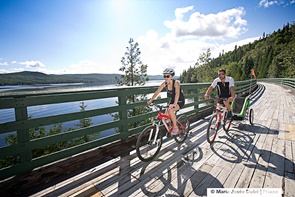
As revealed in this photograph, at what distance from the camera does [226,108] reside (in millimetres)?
4891

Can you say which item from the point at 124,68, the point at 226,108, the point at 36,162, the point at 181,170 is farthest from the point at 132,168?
the point at 124,68

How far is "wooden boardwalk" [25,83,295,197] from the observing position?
2584 millimetres

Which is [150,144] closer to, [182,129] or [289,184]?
[182,129]

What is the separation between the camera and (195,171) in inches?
121

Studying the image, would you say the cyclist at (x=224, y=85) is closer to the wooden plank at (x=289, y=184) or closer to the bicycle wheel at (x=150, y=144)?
the bicycle wheel at (x=150, y=144)

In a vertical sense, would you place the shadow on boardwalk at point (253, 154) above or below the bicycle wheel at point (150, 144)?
below

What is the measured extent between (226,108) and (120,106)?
11.0ft

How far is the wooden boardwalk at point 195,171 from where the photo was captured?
102 inches

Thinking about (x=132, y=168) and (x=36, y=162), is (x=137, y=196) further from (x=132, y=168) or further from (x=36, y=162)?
(x=36, y=162)

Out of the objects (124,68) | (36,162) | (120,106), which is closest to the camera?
(36,162)

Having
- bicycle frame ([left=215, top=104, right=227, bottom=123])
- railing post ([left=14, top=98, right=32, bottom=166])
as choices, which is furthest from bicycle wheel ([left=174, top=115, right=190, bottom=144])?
railing post ([left=14, top=98, right=32, bottom=166])

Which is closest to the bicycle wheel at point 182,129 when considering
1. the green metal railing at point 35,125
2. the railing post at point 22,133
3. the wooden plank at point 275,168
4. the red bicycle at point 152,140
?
the red bicycle at point 152,140

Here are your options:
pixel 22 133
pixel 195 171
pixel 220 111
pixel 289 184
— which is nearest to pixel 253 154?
pixel 289 184

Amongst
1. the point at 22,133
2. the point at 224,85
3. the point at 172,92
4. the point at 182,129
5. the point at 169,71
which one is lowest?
the point at 182,129
